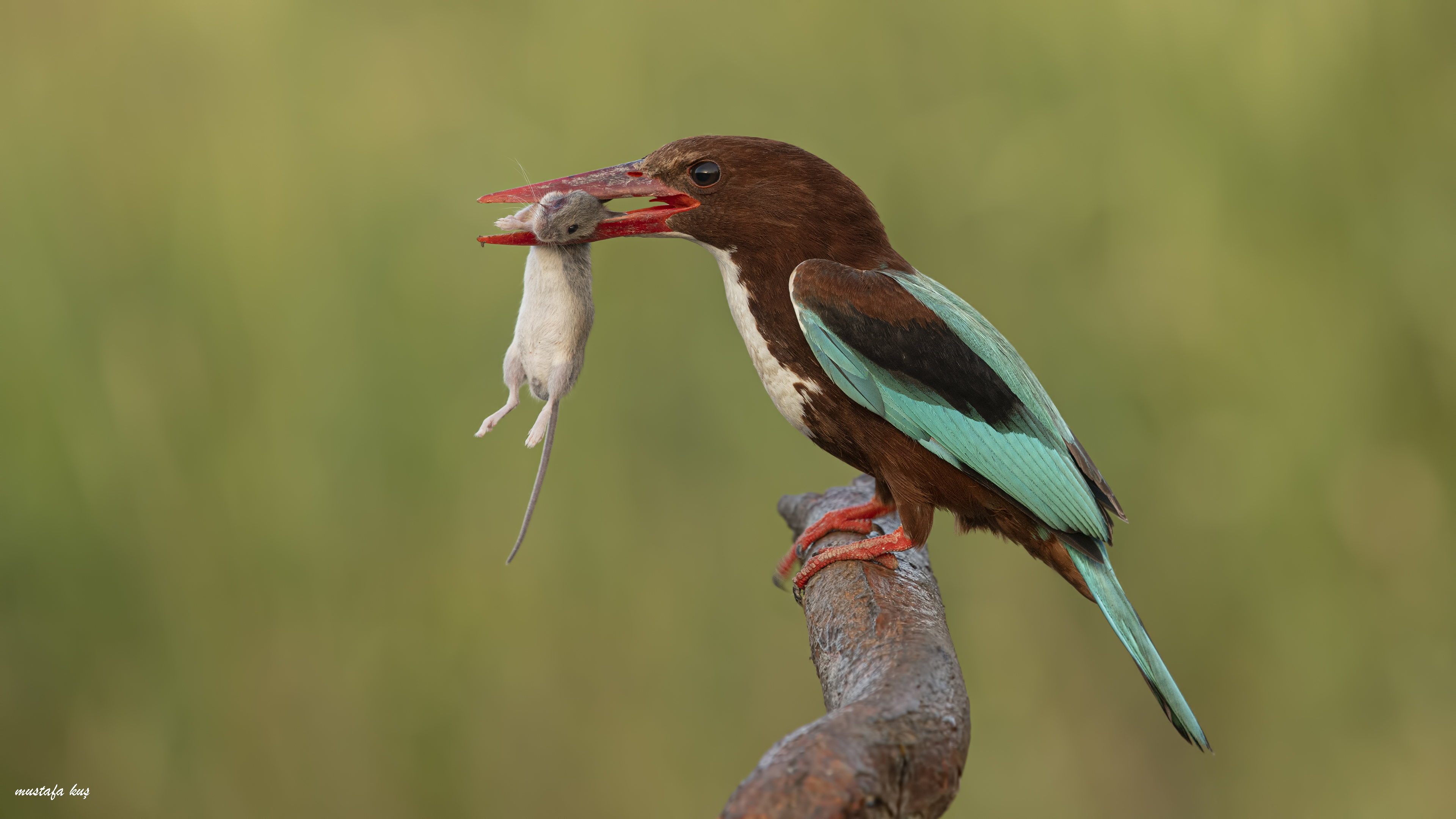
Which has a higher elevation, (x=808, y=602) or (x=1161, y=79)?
(x=1161, y=79)

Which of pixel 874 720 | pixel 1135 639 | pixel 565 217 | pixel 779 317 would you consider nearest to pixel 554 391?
pixel 565 217

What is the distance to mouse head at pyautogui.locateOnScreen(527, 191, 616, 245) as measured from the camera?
4.97 feet

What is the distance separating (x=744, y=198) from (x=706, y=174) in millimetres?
73

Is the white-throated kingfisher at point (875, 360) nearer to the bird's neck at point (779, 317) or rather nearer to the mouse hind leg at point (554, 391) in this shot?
the bird's neck at point (779, 317)

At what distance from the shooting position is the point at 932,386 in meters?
1.54

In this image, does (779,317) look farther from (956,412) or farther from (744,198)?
(956,412)

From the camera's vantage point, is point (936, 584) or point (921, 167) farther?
point (921, 167)

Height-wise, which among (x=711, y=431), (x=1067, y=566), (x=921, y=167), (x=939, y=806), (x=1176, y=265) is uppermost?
(x=921, y=167)

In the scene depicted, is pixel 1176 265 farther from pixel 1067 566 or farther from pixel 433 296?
pixel 433 296

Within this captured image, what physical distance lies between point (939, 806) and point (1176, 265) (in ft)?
5.87

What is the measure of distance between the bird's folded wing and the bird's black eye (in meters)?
0.20

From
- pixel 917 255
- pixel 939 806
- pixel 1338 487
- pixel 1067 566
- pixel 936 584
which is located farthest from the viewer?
pixel 917 255

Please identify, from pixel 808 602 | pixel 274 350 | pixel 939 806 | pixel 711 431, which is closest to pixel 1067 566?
pixel 808 602

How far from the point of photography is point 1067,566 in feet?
5.35
